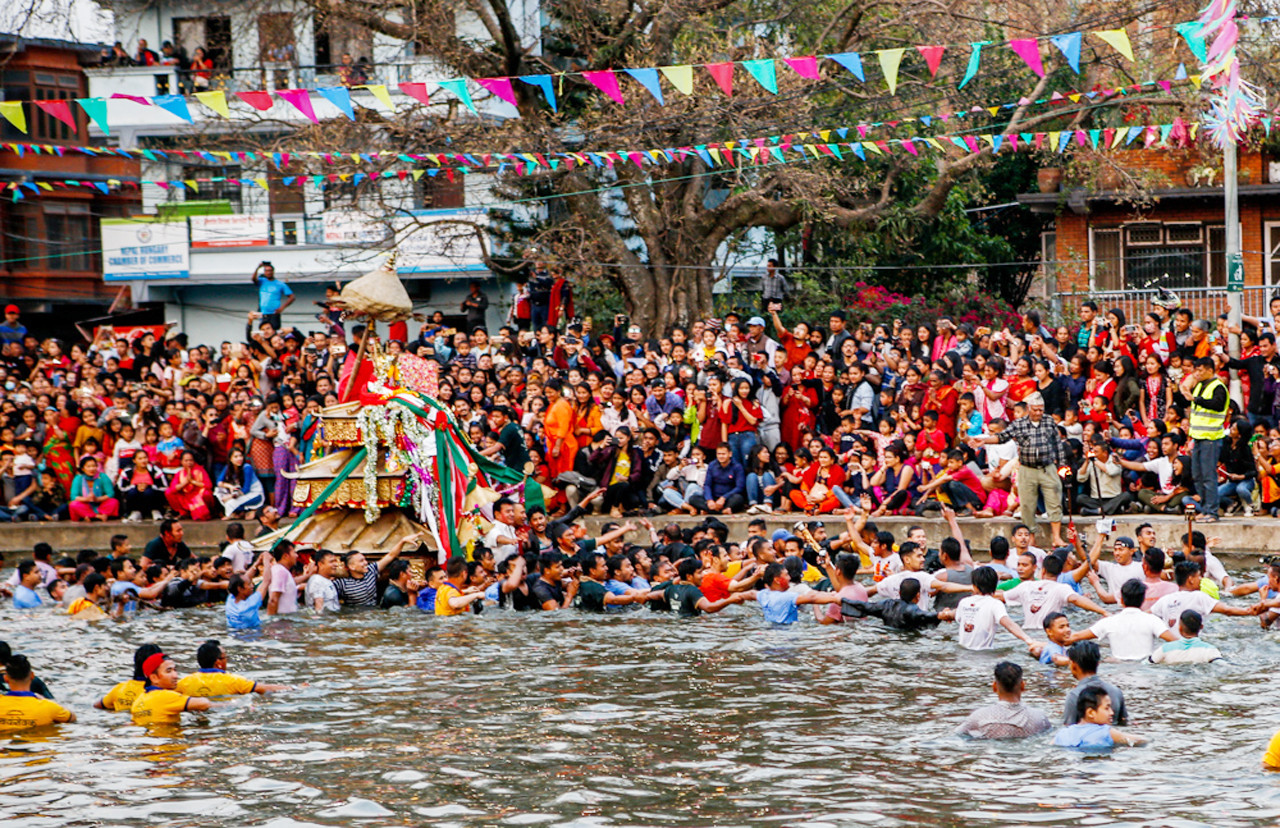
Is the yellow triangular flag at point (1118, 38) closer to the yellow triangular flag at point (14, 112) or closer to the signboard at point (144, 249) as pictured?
the yellow triangular flag at point (14, 112)

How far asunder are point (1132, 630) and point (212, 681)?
287 inches

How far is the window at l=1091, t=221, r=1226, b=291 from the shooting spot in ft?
90.5

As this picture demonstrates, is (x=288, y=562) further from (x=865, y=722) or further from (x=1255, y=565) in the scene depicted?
(x=1255, y=565)

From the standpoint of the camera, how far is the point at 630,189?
25234 millimetres

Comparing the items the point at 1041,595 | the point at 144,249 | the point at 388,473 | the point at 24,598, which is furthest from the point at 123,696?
the point at 144,249

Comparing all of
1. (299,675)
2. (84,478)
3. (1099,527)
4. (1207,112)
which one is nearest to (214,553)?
(84,478)

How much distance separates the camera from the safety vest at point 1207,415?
56.9 feet

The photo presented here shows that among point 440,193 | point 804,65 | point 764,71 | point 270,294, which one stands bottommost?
point 270,294

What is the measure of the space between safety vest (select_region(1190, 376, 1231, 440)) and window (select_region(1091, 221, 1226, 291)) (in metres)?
10.5

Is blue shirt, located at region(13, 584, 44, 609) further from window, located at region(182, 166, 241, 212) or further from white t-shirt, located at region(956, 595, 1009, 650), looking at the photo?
window, located at region(182, 166, 241, 212)

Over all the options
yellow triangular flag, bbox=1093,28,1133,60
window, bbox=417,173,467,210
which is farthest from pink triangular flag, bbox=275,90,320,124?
window, bbox=417,173,467,210

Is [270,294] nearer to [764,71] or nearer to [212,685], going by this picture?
[764,71]

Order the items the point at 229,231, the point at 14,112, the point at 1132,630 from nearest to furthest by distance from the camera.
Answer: the point at 1132,630 < the point at 14,112 < the point at 229,231

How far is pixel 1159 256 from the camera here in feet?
91.4
